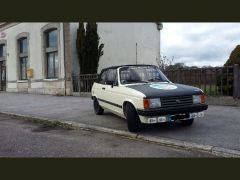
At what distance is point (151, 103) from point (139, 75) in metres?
1.68

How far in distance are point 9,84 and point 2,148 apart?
851 inches

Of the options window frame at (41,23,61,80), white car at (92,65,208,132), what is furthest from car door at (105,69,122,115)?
window frame at (41,23,61,80)

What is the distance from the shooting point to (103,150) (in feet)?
19.3

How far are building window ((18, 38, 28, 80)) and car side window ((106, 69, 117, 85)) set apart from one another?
55.8 feet

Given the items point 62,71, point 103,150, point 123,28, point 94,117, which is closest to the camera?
point 103,150

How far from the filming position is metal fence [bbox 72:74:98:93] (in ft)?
58.6

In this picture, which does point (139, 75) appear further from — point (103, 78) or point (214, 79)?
point (214, 79)

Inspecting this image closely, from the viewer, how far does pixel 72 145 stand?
6.36 metres

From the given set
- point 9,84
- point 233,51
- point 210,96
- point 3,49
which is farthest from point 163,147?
point 3,49

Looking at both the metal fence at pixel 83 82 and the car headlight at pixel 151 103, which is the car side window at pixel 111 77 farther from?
the metal fence at pixel 83 82

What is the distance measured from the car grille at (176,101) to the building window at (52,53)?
15.3 m

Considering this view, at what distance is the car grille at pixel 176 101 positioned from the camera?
683 cm

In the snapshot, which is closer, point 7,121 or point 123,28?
point 7,121

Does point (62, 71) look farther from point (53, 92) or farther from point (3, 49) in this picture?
point (3, 49)
